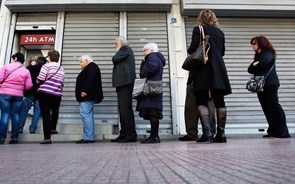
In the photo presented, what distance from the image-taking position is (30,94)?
247 inches

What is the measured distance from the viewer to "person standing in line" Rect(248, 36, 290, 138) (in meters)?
5.00

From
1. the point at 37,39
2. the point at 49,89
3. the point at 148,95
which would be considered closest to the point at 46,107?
the point at 49,89

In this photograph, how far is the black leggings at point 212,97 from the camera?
13.4ft

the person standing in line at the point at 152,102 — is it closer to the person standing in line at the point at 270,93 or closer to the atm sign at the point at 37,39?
the person standing in line at the point at 270,93

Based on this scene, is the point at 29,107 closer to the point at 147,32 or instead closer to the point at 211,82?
the point at 147,32

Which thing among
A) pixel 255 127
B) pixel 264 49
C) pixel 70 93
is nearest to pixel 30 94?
pixel 70 93

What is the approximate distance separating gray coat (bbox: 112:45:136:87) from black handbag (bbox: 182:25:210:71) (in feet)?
4.59

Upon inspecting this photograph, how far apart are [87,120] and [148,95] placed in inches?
55.1

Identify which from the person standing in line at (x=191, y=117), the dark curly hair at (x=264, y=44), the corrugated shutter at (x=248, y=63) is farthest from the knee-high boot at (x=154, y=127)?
the corrugated shutter at (x=248, y=63)

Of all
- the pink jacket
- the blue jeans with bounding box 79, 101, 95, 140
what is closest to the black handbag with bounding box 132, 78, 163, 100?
the blue jeans with bounding box 79, 101, 95, 140

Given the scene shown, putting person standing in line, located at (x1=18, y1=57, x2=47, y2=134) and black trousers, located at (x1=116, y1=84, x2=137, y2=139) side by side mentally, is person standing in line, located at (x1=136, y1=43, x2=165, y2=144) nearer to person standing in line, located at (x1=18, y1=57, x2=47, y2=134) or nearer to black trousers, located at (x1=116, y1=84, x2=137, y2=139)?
black trousers, located at (x1=116, y1=84, x2=137, y2=139)

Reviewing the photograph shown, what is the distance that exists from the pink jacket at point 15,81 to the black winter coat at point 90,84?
977 mm

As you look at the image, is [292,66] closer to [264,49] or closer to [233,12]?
[233,12]

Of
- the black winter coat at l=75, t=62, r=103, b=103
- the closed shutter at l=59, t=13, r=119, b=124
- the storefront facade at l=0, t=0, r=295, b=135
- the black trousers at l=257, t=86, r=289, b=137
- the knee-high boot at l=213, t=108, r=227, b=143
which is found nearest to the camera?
the knee-high boot at l=213, t=108, r=227, b=143
